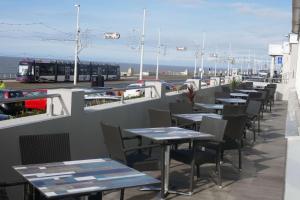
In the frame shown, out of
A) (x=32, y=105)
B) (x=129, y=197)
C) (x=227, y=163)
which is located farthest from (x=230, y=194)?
(x=32, y=105)

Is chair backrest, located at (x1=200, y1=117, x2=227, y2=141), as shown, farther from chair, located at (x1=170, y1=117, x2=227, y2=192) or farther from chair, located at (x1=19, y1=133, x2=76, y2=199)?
chair, located at (x1=19, y1=133, x2=76, y2=199)

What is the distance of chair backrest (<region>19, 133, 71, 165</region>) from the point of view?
4.28 meters

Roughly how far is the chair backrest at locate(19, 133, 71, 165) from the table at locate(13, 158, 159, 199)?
457 mm

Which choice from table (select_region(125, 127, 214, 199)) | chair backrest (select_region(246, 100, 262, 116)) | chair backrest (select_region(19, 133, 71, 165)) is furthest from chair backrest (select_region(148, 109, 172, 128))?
chair backrest (select_region(246, 100, 262, 116))

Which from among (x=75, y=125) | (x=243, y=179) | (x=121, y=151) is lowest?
(x=243, y=179)

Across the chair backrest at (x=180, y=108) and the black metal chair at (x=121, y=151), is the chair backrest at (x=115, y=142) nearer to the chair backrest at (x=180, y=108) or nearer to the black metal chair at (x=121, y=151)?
the black metal chair at (x=121, y=151)

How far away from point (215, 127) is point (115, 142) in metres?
1.83

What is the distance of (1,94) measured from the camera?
19.0 meters

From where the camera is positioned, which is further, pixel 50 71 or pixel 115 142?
pixel 50 71

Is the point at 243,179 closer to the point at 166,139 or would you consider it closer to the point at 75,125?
the point at 166,139

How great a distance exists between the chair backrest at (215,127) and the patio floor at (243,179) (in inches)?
26.3

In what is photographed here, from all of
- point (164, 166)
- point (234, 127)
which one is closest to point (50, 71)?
point (234, 127)

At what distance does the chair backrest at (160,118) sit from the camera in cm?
702

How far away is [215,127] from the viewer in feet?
21.2
